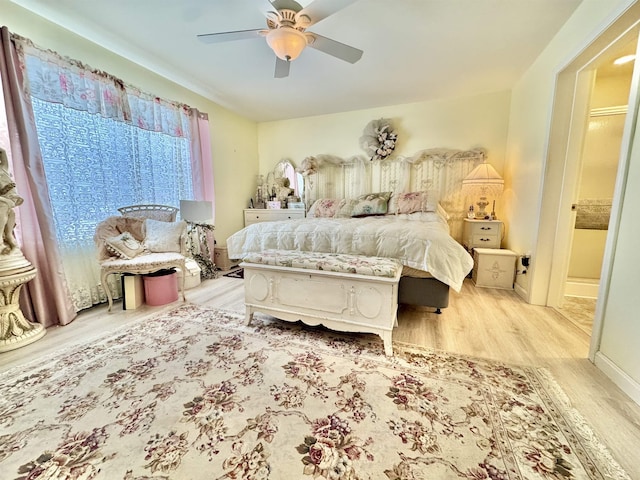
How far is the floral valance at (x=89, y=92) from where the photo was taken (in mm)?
2037

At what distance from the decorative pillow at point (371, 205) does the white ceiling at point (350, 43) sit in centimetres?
140

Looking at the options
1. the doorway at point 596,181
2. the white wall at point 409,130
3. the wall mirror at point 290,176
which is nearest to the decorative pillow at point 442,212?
the white wall at point 409,130

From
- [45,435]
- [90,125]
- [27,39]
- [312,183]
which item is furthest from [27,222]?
[312,183]

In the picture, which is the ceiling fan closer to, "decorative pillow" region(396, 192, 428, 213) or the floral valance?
the floral valance

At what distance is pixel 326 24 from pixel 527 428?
9.57 feet

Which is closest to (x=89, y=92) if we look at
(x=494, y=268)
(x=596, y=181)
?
(x=494, y=268)

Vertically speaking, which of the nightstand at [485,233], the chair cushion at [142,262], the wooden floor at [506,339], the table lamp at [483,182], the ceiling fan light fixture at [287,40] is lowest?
the wooden floor at [506,339]

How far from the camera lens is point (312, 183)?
4453 millimetres

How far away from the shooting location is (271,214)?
4422 millimetres

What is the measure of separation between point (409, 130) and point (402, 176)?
69 cm

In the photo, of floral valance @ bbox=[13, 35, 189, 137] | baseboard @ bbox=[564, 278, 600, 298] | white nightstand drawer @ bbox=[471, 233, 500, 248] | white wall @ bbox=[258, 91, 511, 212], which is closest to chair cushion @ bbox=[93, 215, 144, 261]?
floral valance @ bbox=[13, 35, 189, 137]

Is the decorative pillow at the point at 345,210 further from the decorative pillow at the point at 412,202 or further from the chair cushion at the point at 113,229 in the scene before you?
the chair cushion at the point at 113,229

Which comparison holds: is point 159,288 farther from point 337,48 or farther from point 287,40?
point 337,48

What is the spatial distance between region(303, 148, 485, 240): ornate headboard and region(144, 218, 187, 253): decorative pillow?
7.21 feet
